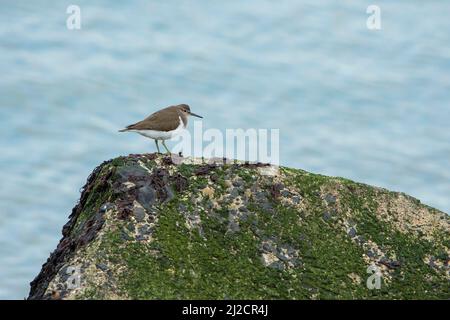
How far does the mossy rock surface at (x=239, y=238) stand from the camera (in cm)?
1154

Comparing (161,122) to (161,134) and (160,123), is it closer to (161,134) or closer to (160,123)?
(160,123)

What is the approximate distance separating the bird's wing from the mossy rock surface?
2.32 metres

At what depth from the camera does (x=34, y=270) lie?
2475cm

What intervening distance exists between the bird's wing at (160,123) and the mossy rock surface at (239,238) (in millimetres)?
2322

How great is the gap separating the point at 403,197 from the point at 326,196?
1.11 m

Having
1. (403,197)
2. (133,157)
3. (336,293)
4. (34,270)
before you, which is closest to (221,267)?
(336,293)

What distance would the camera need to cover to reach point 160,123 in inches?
620

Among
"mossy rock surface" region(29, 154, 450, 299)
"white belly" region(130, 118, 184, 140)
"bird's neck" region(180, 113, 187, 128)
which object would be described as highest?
"bird's neck" region(180, 113, 187, 128)

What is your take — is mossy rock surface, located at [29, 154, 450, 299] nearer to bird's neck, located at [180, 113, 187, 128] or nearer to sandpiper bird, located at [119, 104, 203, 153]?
sandpiper bird, located at [119, 104, 203, 153]

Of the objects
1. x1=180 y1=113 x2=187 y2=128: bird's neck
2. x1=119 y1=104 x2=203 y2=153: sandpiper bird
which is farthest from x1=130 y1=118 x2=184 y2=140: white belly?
x1=180 y1=113 x2=187 y2=128: bird's neck

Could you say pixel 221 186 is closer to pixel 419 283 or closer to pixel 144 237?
pixel 144 237

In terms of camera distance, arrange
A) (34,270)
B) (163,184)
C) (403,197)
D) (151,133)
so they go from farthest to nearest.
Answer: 1. (34,270)
2. (151,133)
3. (403,197)
4. (163,184)

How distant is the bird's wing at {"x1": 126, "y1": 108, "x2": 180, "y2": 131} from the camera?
51.6 feet

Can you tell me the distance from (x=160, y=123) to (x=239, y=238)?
4033 millimetres
